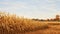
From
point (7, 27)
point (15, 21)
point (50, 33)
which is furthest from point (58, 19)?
point (7, 27)

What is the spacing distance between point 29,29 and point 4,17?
2.25 ft

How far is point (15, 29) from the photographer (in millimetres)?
3352

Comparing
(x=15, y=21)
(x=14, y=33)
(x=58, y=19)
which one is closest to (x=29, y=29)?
(x=15, y=21)

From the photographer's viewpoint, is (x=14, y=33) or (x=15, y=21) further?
(x=15, y=21)

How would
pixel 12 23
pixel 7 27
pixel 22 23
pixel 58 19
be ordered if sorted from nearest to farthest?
pixel 7 27
pixel 12 23
pixel 22 23
pixel 58 19

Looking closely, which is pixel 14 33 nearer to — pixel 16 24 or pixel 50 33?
pixel 16 24

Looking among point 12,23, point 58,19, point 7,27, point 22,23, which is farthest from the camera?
point 58,19

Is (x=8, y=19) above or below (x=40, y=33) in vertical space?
above

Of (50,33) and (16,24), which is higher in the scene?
(16,24)

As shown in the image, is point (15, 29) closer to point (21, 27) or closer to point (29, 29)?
point (21, 27)

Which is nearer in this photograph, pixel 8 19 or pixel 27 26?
pixel 8 19

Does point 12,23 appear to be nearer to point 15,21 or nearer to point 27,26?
point 15,21

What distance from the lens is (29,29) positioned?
13.0ft

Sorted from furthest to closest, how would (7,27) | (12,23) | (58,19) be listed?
1. (58,19)
2. (12,23)
3. (7,27)
